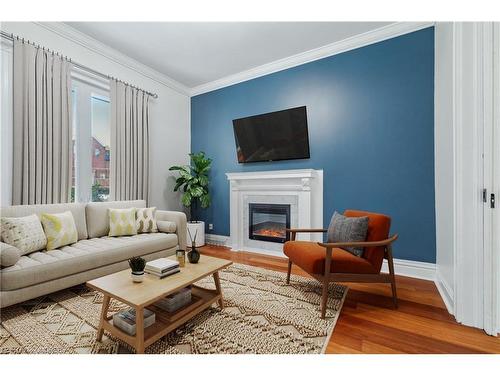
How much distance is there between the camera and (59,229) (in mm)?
2338

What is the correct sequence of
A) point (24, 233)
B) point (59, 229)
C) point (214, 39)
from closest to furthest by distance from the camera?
point (24, 233), point (59, 229), point (214, 39)

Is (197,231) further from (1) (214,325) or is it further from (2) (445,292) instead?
(2) (445,292)

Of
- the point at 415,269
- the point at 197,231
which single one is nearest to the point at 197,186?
the point at 197,231

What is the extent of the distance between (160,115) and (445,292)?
14.5 ft

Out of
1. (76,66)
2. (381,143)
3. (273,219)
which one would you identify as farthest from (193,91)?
(381,143)

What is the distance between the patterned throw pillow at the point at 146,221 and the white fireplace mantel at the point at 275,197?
1292 mm

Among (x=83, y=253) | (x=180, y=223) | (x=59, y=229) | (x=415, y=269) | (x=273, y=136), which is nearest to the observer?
(x=83, y=253)

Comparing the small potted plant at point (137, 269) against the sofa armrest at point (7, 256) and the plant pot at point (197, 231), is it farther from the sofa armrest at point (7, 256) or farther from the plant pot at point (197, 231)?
the plant pot at point (197, 231)

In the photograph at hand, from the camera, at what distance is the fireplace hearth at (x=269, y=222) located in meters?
3.62

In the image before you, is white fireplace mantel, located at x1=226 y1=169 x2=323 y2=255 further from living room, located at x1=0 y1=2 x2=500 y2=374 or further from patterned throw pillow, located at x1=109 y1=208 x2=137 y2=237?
patterned throw pillow, located at x1=109 y1=208 x2=137 y2=237

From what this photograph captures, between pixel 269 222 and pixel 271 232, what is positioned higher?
pixel 269 222

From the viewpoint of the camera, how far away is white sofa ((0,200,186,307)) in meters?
1.81

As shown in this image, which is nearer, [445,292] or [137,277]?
[137,277]
